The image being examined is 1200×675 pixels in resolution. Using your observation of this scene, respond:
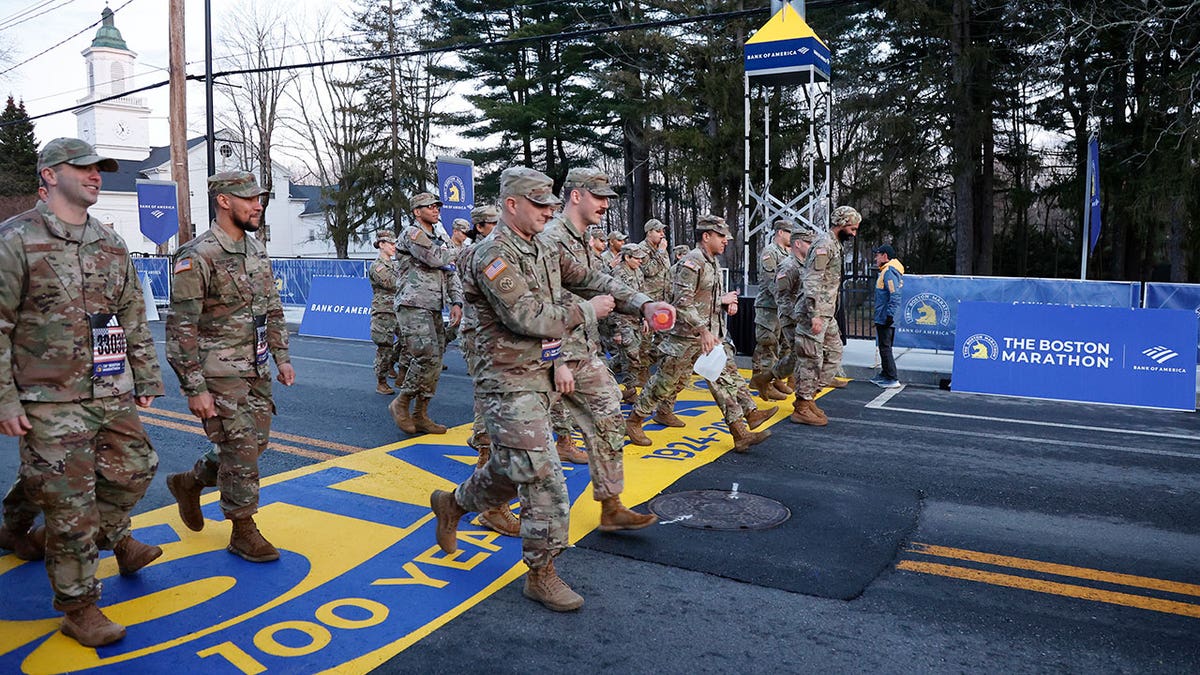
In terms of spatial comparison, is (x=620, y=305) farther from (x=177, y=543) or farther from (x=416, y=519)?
(x=177, y=543)

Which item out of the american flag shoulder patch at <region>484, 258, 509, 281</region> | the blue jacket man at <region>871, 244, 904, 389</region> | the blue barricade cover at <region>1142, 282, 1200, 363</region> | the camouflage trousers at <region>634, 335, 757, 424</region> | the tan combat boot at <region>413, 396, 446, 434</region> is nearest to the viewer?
the american flag shoulder patch at <region>484, 258, 509, 281</region>

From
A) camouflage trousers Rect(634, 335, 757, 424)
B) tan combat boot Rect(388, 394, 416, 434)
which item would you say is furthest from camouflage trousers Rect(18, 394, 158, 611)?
camouflage trousers Rect(634, 335, 757, 424)

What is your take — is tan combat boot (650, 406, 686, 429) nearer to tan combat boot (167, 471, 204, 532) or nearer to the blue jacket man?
the blue jacket man

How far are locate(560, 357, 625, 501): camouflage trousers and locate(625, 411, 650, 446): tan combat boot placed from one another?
2.22 metres

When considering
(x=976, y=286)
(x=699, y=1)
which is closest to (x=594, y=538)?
(x=976, y=286)

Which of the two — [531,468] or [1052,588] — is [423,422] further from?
[1052,588]

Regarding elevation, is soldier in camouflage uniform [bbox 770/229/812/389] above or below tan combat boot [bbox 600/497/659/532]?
above

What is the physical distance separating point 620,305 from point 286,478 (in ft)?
10.6

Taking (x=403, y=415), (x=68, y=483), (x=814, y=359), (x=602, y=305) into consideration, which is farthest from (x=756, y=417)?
(x=68, y=483)

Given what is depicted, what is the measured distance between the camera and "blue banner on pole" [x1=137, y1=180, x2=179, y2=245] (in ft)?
60.4

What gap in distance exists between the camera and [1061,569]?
177 inches

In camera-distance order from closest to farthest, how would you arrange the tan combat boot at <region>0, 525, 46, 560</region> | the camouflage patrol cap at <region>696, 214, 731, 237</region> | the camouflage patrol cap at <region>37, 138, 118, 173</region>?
1. the camouflage patrol cap at <region>37, 138, 118, 173</region>
2. the tan combat boot at <region>0, 525, 46, 560</region>
3. the camouflage patrol cap at <region>696, 214, 731, 237</region>

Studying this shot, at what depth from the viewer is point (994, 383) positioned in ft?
33.0

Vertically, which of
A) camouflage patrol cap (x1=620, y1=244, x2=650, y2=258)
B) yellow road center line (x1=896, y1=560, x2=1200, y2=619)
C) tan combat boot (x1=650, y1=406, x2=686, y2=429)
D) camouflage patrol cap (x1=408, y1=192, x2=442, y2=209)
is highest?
camouflage patrol cap (x1=408, y1=192, x2=442, y2=209)
